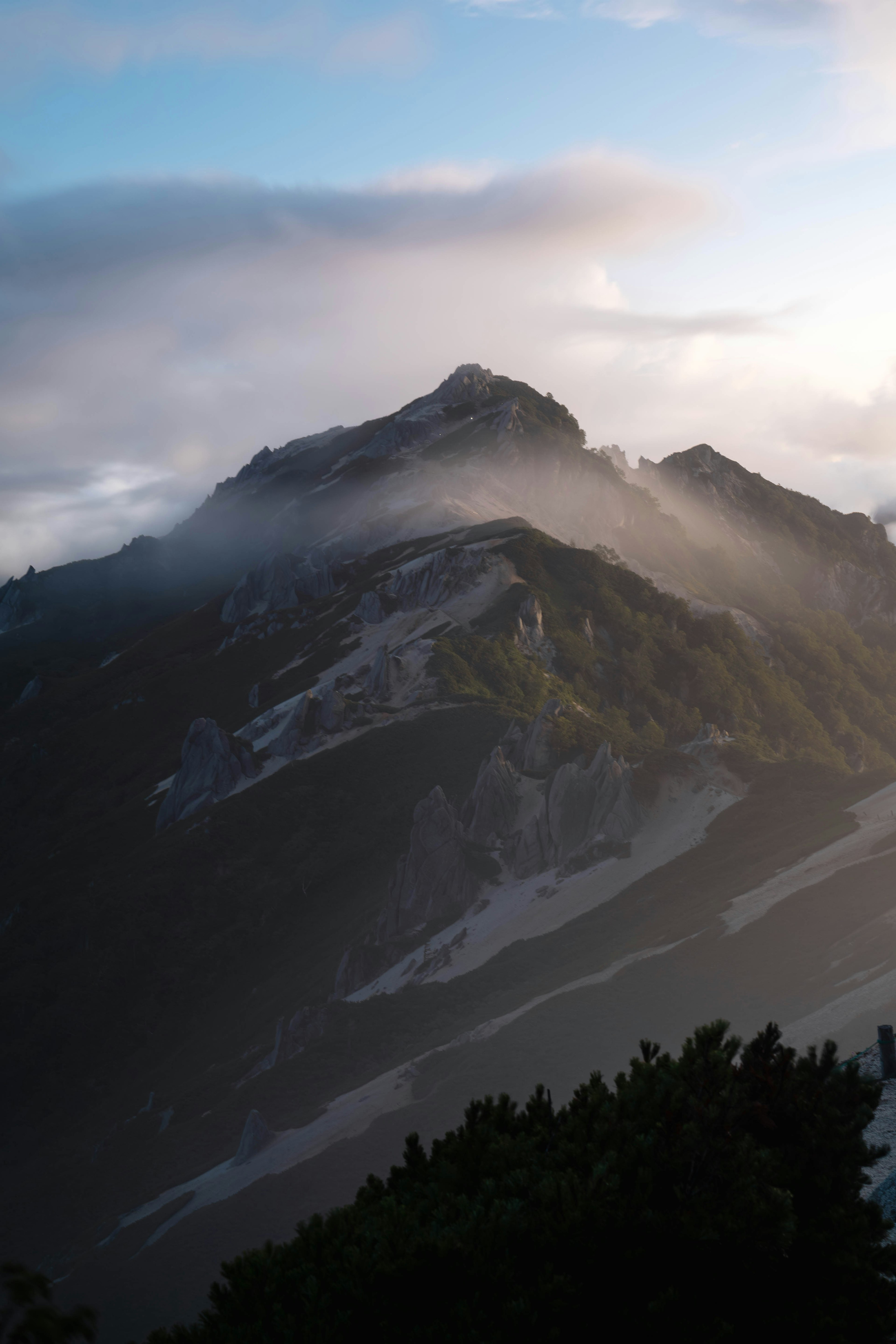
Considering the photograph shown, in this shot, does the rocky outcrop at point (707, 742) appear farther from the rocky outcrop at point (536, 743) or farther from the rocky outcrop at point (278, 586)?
the rocky outcrop at point (278, 586)

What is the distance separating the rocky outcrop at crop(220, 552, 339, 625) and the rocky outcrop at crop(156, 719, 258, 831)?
47.6 m

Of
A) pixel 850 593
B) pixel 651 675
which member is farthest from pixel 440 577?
pixel 850 593

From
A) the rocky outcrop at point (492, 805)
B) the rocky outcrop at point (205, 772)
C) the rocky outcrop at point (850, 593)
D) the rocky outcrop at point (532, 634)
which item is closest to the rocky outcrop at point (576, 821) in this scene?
the rocky outcrop at point (492, 805)

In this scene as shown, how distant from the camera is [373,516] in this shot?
165125mm

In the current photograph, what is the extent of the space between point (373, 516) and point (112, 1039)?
350ft

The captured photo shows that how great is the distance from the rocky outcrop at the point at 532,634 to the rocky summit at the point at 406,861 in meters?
0.39

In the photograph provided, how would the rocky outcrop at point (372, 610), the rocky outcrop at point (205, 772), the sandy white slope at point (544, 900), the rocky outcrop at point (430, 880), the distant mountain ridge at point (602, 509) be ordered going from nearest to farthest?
the sandy white slope at point (544, 900), the rocky outcrop at point (430, 880), the rocky outcrop at point (205, 772), the rocky outcrop at point (372, 610), the distant mountain ridge at point (602, 509)

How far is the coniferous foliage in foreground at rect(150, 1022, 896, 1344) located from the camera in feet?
42.9

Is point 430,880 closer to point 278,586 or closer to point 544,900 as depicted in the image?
point 544,900

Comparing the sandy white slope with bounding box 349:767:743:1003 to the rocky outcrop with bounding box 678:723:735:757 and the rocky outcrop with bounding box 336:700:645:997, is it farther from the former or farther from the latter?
the rocky outcrop with bounding box 678:723:735:757

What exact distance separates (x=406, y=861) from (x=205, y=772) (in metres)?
34.7

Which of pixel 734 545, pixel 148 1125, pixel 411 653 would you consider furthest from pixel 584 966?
pixel 734 545

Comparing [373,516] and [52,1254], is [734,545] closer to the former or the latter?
[373,516]

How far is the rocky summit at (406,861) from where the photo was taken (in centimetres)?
4428
